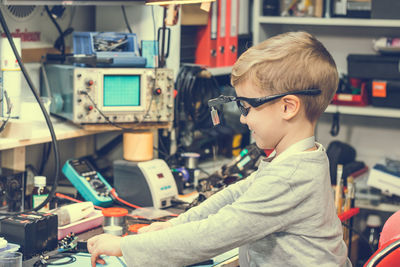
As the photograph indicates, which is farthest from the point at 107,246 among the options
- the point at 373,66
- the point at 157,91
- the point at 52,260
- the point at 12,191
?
the point at 373,66

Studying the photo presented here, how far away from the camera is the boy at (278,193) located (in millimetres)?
1424

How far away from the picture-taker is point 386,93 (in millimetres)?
3254

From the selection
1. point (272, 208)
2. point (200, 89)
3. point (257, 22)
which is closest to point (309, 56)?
point (272, 208)

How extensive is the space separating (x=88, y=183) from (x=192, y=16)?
1026 millimetres

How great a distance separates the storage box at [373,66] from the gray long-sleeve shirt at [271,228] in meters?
1.92

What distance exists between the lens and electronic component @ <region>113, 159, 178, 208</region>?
244cm

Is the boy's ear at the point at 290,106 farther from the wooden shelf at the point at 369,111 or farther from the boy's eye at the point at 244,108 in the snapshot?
the wooden shelf at the point at 369,111

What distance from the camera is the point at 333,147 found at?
3.41 m

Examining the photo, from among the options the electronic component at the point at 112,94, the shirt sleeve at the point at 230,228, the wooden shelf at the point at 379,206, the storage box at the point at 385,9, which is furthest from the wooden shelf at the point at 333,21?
the shirt sleeve at the point at 230,228

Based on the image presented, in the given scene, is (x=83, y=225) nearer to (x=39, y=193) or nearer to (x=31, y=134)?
(x=39, y=193)

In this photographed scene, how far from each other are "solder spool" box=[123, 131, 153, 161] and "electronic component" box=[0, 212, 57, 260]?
654mm

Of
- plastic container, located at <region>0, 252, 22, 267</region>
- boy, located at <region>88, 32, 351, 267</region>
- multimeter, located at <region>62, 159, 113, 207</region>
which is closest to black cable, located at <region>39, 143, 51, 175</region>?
multimeter, located at <region>62, 159, 113, 207</region>

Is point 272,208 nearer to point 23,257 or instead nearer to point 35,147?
point 23,257

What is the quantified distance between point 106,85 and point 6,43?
1.30 feet
